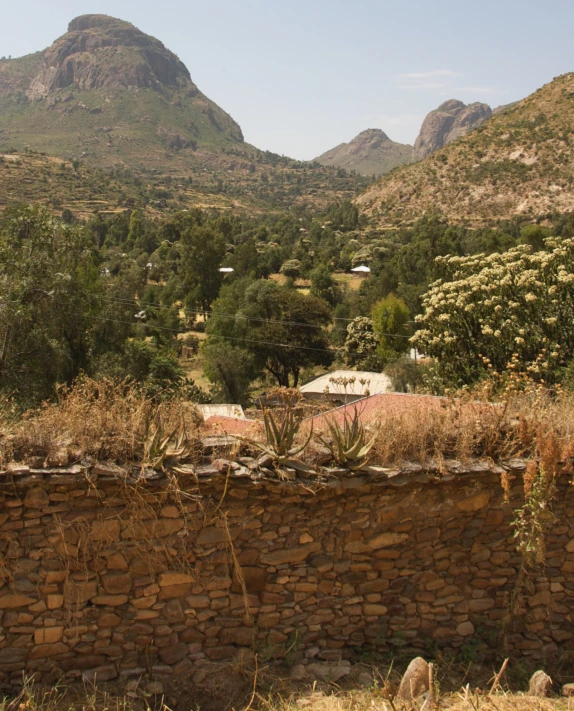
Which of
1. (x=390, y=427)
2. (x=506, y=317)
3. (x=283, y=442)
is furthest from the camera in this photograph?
(x=506, y=317)

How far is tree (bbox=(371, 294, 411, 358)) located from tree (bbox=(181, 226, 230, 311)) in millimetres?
18332

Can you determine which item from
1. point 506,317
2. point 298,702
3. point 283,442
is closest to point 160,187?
point 506,317

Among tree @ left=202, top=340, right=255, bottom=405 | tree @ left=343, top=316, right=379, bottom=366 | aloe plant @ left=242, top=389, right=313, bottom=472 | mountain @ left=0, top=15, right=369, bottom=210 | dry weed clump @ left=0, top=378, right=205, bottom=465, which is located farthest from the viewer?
mountain @ left=0, top=15, right=369, bottom=210

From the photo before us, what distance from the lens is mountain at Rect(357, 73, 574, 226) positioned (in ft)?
228

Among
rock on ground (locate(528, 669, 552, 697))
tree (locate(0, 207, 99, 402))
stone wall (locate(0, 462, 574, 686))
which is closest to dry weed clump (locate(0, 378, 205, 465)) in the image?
stone wall (locate(0, 462, 574, 686))

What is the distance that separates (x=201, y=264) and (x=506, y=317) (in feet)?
119

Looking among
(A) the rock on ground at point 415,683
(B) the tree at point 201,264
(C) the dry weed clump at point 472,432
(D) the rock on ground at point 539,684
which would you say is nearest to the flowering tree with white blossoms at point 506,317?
(C) the dry weed clump at point 472,432

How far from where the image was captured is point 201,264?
49.5m

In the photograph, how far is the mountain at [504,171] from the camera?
228 ft

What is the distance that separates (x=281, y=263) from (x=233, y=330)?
25608 millimetres

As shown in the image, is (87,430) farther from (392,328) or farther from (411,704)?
(392,328)

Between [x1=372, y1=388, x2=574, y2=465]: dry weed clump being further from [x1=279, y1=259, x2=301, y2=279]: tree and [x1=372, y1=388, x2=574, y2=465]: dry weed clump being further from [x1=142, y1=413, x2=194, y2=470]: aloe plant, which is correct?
[x1=279, y1=259, x2=301, y2=279]: tree

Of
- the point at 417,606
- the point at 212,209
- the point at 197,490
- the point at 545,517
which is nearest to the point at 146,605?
the point at 197,490

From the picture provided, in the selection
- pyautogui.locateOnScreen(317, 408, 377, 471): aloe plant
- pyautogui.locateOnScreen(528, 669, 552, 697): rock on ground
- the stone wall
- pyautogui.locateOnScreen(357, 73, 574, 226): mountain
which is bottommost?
pyautogui.locateOnScreen(528, 669, 552, 697): rock on ground
